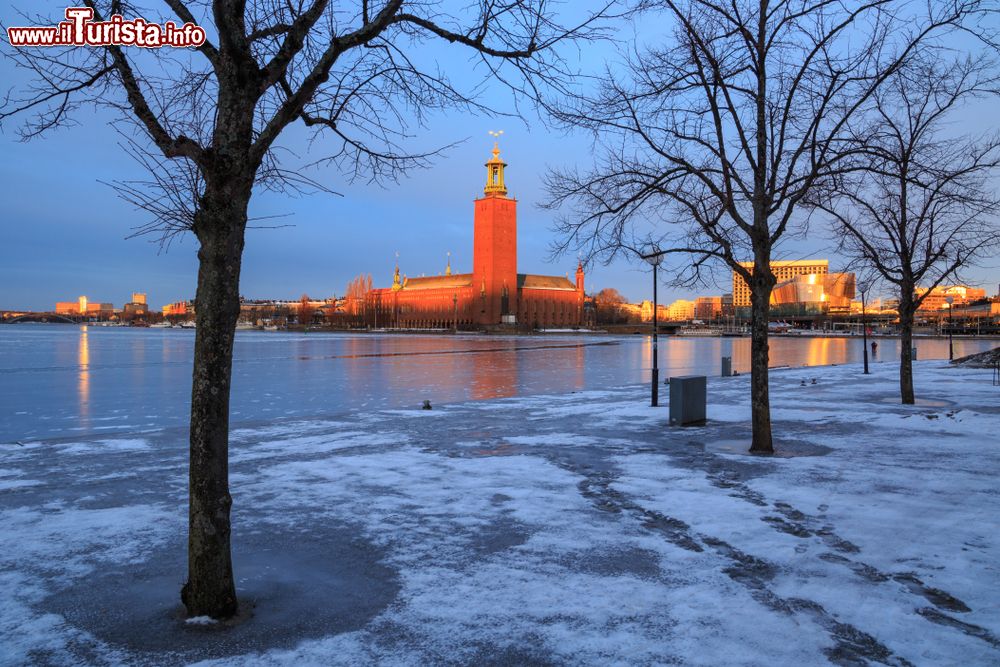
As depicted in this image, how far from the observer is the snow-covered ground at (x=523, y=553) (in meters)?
4.50

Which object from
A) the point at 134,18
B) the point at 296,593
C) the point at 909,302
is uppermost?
the point at 134,18

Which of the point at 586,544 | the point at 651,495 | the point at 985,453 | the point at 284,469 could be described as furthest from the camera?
the point at 985,453

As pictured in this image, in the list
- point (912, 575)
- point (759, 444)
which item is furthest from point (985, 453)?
point (912, 575)

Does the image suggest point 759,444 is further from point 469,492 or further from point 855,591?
point 855,591

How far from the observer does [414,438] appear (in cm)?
1288

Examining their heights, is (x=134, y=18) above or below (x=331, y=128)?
above

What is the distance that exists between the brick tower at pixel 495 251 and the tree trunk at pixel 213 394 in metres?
152

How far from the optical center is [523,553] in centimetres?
627

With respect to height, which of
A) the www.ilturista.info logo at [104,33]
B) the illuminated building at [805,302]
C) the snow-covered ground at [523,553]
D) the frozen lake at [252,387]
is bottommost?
the frozen lake at [252,387]

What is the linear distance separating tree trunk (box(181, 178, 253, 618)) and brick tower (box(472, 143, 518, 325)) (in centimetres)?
15220

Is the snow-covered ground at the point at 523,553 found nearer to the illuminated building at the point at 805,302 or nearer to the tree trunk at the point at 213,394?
the tree trunk at the point at 213,394

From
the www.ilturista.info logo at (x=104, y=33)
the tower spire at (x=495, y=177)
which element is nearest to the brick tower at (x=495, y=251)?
the tower spire at (x=495, y=177)

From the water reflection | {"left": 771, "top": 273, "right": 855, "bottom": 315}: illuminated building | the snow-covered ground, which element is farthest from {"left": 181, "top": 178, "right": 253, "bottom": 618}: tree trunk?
{"left": 771, "top": 273, "right": 855, "bottom": 315}: illuminated building

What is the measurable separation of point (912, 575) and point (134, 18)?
26.1 ft
